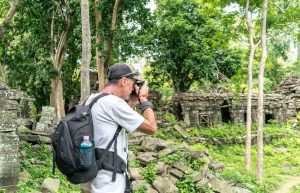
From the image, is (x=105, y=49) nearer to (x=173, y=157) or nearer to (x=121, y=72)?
(x=173, y=157)

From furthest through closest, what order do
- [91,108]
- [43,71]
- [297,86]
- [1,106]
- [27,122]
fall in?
[297,86], [43,71], [27,122], [1,106], [91,108]

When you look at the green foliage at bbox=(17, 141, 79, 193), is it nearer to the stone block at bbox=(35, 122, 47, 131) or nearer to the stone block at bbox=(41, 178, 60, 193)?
the stone block at bbox=(41, 178, 60, 193)

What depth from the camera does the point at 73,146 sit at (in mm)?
2865

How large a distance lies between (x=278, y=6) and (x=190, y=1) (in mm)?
10077

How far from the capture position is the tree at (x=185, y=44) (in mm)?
22422

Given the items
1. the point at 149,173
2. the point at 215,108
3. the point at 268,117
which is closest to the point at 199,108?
the point at 215,108

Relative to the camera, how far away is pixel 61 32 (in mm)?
20438

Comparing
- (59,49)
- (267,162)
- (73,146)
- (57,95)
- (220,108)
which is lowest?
(267,162)

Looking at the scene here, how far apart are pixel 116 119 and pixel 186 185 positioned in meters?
6.76

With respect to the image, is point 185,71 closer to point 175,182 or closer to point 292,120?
point 292,120

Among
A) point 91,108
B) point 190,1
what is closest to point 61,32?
point 190,1

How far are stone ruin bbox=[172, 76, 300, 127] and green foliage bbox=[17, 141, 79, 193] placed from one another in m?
10.5

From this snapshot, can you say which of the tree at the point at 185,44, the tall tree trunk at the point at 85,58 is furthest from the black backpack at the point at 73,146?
the tree at the point at 185,44

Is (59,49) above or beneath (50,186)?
above
